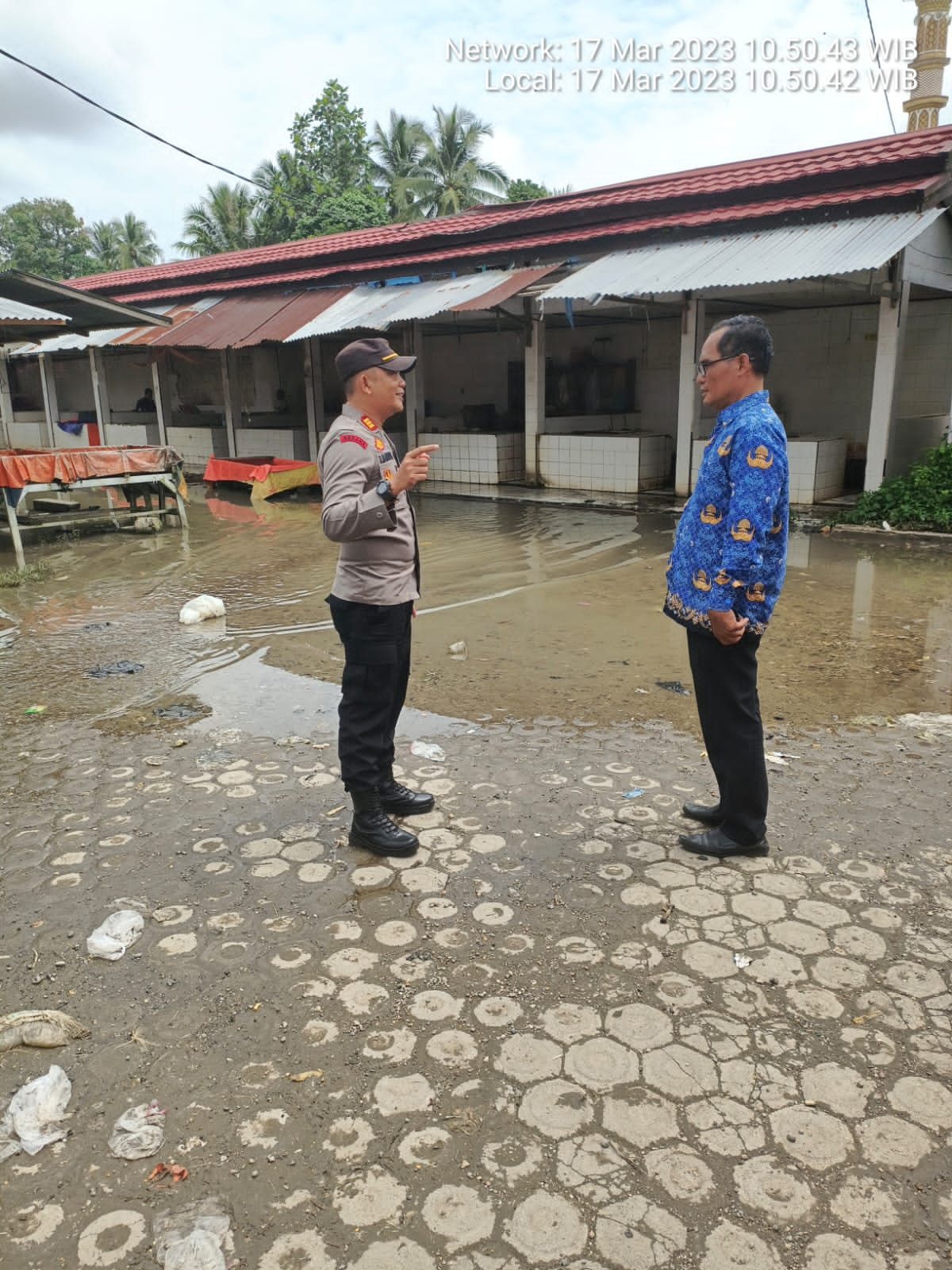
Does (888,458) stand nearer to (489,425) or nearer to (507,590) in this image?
(507,590)

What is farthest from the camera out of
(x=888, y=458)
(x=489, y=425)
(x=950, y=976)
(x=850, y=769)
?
(x=489, y=425)

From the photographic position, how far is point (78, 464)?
9086 millimetres

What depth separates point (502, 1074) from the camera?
2.15 m

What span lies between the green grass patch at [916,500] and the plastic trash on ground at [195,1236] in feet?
31.4

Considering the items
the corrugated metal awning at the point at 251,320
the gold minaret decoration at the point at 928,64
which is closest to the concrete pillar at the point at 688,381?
the corrugated metal awning at the point at 251,320

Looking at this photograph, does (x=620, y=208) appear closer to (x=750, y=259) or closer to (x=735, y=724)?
(x=750, y=259)

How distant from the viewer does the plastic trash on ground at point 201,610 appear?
21.7ft

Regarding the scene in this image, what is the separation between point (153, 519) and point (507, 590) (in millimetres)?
5582

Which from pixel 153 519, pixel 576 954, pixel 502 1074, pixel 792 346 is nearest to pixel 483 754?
pixel 576 954

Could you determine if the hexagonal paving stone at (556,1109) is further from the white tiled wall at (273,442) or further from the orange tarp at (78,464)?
the white tiled wall at (273,442)

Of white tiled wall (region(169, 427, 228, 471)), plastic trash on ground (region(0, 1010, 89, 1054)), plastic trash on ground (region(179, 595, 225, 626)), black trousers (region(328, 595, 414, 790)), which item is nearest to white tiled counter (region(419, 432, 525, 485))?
white tiled wall (region(169, 427, 228, 471))

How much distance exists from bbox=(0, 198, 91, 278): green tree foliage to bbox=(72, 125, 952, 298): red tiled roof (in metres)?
31.0

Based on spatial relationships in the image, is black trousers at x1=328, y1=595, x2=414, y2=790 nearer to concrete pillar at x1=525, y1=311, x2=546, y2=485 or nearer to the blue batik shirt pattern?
the blue batik shirt pattern

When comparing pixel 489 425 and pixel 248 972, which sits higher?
pixel 489 425
